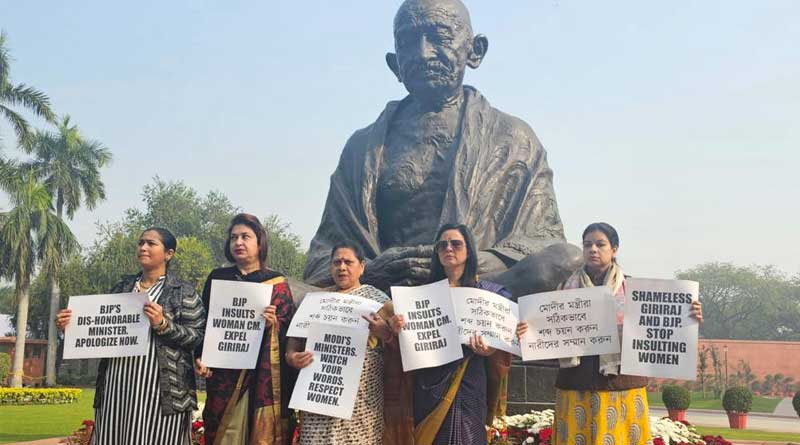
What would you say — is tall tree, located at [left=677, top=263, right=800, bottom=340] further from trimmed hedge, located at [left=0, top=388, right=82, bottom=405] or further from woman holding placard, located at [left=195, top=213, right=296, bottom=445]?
woman holding placard, located at [left=195, top=213, right=296, bottom=445]

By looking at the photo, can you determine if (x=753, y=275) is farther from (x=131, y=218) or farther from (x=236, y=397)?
(x=236, y=397)

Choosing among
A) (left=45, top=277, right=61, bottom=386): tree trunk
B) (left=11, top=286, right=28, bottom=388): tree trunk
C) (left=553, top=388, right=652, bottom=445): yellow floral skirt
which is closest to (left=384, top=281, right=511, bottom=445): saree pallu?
(left=553, top=388, right=652, bottom=445): yellow floral skirt

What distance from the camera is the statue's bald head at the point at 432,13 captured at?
25.1ft

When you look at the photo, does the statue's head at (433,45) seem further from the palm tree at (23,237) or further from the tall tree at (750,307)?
the tall tree at (750,307)

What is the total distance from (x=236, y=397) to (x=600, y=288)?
1.93 metres

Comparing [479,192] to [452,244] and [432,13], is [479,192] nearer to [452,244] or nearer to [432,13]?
[432,13]

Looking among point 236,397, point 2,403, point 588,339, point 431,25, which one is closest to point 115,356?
point 236,397

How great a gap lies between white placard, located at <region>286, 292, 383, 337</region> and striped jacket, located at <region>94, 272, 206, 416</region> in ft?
1.72

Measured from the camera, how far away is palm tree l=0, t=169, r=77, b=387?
2803 cm

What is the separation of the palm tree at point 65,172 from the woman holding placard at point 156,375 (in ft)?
95.8

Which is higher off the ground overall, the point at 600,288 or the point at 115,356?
the point at 600,288

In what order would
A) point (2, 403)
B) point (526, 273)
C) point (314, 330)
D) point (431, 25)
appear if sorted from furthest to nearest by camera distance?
1. point (2, 403)
2. point (431, 25)
3. point (526, 273)
4. point (314, 330)

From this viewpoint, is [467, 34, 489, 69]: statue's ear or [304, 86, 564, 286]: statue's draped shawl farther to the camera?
[467, 34, 489, 69]: statue's ear

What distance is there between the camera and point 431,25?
7.62m
